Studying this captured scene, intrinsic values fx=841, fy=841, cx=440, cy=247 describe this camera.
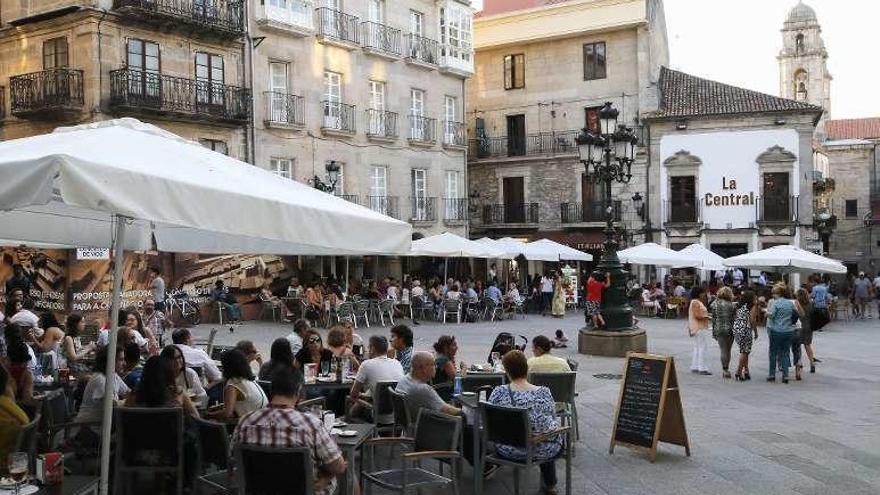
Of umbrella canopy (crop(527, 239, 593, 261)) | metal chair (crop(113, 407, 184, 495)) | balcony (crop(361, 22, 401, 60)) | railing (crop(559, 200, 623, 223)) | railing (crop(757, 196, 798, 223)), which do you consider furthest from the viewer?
railing (crop(559, 200, 623, 223))

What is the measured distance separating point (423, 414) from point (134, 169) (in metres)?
2.83

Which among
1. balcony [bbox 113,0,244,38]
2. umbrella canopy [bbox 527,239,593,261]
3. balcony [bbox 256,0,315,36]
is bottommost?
umbrella canopy [bbox 527,239,593,261]

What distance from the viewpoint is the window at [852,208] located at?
5797cm

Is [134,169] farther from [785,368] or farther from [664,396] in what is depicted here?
[785,368]

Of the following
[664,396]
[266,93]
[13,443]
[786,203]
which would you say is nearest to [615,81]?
[786,203]

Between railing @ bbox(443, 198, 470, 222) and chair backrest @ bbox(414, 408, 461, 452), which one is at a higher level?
railing @ bbox(443, 198, 470, 222)

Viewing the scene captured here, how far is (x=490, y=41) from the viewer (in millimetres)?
40031

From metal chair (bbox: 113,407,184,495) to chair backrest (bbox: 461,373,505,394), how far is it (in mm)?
3249

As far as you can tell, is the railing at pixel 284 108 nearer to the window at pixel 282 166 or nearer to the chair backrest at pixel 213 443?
the window at pixel 282 166

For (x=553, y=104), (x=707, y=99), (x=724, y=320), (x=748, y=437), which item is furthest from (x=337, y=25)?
(x=748, y=437)

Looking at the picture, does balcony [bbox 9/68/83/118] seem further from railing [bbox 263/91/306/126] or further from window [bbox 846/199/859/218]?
window [bbox 846/199/859/218]

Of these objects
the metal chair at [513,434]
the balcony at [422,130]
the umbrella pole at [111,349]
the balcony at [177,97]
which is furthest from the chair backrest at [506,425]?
the balcony at [422,130]

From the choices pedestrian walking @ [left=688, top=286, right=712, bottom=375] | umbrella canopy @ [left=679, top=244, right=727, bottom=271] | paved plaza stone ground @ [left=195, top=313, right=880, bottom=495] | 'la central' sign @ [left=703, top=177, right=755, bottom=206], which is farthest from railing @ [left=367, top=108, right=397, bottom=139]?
pedestrian walking @ [left=688, top=286, right=712, bottom=375]

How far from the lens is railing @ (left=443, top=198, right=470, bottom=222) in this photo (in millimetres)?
34188
